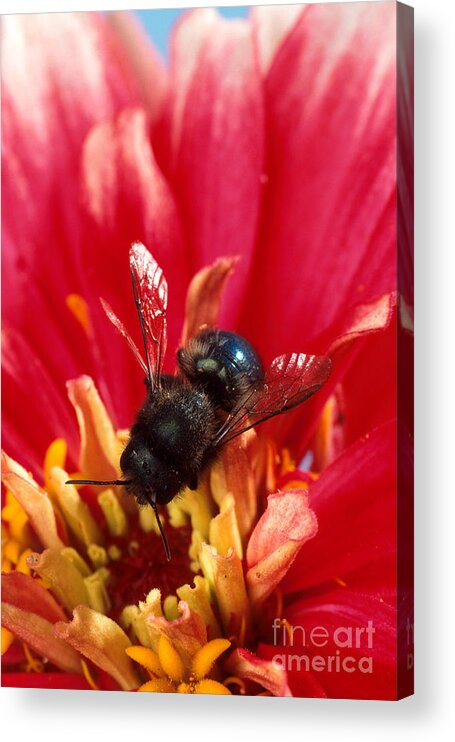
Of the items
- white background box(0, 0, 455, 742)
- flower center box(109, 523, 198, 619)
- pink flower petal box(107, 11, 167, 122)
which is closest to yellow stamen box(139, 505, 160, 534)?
flower center box(109, 523, 198, 619)

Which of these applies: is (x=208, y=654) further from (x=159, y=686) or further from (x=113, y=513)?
(x=113, y=513)

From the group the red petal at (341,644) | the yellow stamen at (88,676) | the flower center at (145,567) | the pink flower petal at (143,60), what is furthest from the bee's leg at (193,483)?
the pink flower petal at (143,60)

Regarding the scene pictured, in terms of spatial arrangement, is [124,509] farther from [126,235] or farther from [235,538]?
[126,235]

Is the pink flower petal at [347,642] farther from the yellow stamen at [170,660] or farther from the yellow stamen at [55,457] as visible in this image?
the yellow stamen at [55,457]

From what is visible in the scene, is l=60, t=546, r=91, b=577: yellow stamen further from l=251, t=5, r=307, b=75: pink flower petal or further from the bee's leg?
l=251, t=5, r=307, b=75: pink flower petal

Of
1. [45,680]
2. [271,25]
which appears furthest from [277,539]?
[271,25]

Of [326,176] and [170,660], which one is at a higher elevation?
[326,176]

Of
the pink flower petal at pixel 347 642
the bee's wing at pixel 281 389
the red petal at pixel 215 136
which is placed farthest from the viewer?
the red petal at pixel 215 136
